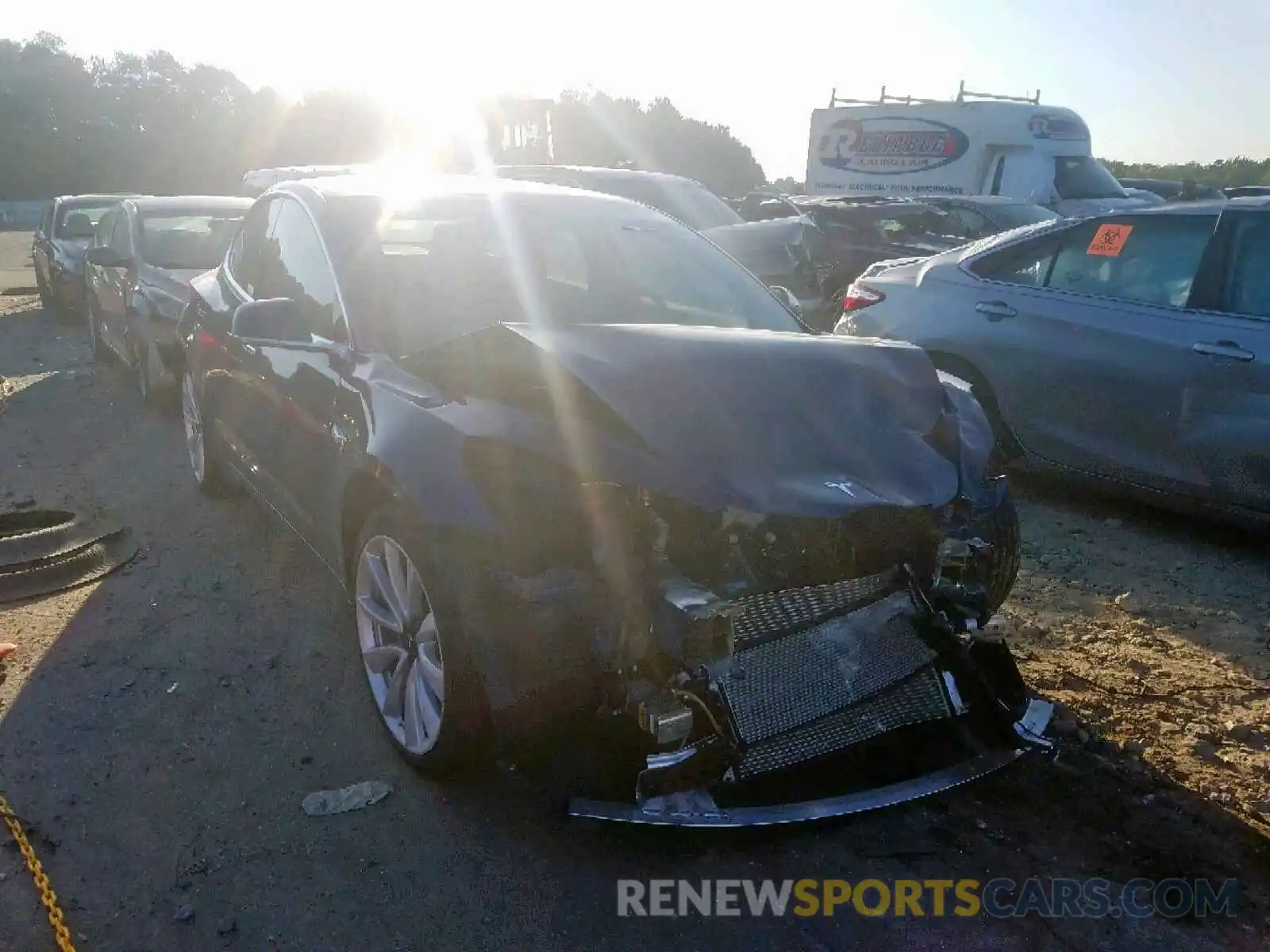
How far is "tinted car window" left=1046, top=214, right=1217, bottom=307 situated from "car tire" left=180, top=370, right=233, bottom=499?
4574 millimetres

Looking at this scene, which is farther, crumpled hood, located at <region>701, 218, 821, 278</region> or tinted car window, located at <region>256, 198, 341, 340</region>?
crumpled hood, located at <region>701, 218, 821, 278</region>

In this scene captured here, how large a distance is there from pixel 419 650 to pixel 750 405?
1.22 m

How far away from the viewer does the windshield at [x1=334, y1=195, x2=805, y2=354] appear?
12.4 ft

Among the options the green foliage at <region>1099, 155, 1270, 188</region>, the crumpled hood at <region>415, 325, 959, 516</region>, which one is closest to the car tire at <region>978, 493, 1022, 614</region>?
Result: the crumpled hood at <region>415, 325, 959, 516</region>

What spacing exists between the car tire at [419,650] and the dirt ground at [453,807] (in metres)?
0.17

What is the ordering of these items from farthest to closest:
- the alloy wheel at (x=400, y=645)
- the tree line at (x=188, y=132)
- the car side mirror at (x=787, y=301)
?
1. the tree line at (x=188, y=132)
2. the car side mirror at (x=787, y=301)
3. the alloy wheel at (x=400, y=645)

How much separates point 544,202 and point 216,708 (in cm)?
237

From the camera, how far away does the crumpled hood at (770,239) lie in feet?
30.3

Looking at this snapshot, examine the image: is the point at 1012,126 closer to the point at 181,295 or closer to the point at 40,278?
the point at 181,295

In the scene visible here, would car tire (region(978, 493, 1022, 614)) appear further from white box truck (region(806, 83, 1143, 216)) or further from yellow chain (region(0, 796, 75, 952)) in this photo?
white box truck (region(806, 83, 1143, 216))

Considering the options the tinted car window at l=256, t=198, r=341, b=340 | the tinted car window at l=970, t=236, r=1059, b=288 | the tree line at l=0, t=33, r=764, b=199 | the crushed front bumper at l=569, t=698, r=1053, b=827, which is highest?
the tinted car window at l=256, t=198, r=341, b=340

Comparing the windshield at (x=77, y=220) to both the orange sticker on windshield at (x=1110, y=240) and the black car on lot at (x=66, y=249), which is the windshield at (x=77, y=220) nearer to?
the black car on lot at (x=66, y=249)

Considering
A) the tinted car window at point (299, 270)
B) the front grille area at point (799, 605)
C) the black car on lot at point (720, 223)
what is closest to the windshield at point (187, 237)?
the black car on lot at point (720, 223)

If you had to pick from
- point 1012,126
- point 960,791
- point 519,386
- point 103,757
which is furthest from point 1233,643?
point 1012,126
